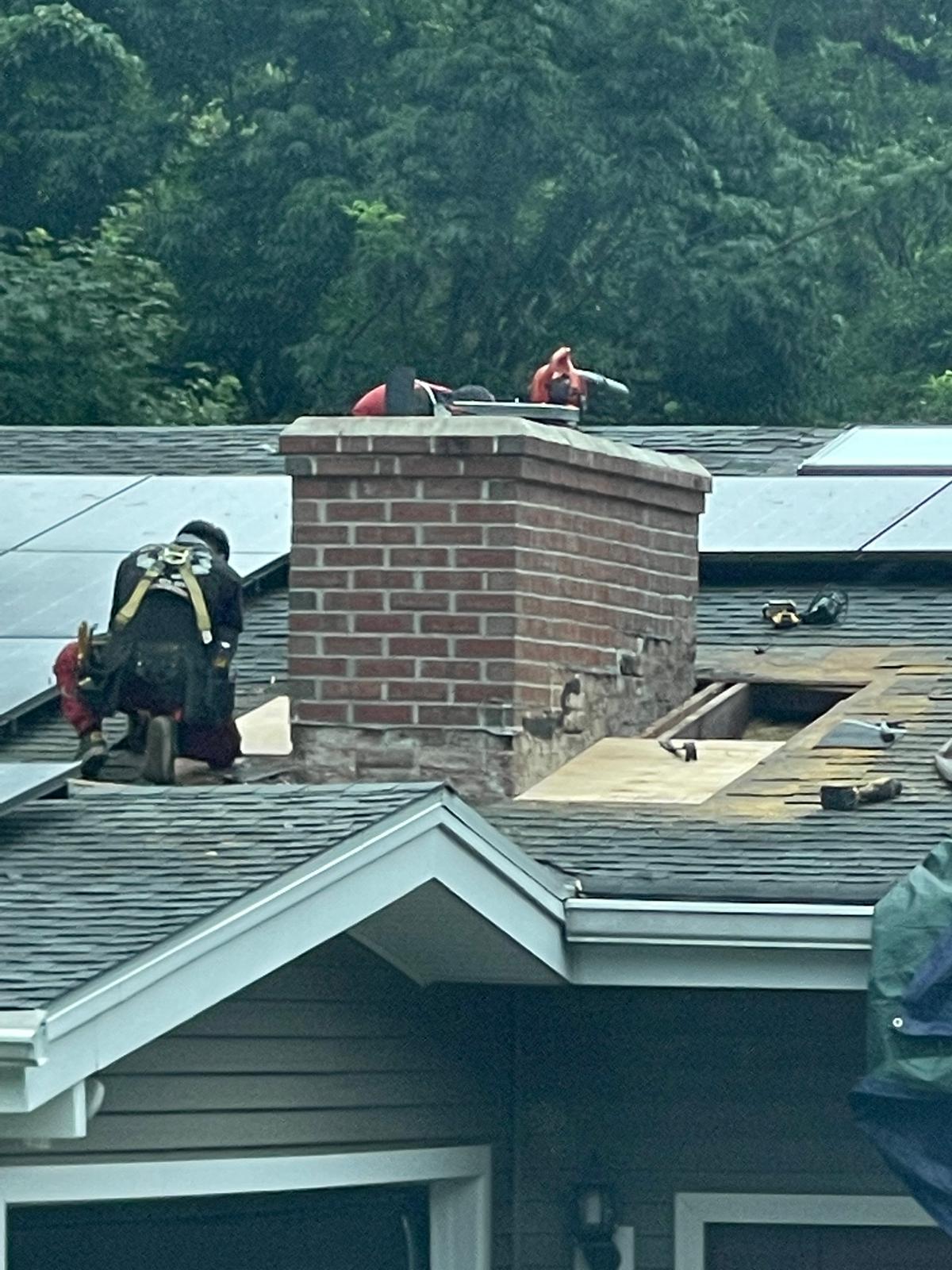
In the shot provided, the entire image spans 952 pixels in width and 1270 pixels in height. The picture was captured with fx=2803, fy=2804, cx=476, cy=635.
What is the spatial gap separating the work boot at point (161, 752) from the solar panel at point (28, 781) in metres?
1.28

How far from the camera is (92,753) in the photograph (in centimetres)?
932

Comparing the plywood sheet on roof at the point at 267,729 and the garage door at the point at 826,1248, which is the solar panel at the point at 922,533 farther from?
the garage door at the point at 826,1248

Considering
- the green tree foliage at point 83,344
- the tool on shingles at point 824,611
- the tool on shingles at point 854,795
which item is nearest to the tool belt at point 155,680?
the tool on shingles at point 854,795

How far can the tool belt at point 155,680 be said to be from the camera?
9289 millimetres

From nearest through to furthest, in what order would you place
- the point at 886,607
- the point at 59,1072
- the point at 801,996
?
the point at 59,1072 < the point at 801,996 < the point at 886,607

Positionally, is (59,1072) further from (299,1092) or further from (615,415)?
(615,415)

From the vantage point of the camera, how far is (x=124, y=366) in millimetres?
28062

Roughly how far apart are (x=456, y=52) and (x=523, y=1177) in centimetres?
2423

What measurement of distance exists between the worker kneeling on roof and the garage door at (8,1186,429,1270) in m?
1.74

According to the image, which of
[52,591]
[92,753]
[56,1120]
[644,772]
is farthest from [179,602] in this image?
[56,1120]

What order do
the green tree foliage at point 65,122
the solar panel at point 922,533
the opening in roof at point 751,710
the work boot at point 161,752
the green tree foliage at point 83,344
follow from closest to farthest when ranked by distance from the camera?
the work boot at point 161,752, the opening in roof at point 751,710, the solar panel at point 922,533, the green tree foliage at point 83,344, the green tree foliage at point 65,122

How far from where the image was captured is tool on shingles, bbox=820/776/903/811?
27.6ft

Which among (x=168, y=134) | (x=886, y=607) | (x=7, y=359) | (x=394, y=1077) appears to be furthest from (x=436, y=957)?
(x=168, y=134)

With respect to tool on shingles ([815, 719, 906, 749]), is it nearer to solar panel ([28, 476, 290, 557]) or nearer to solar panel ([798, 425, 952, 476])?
solar panel ([28, 476, 290, 557])
